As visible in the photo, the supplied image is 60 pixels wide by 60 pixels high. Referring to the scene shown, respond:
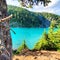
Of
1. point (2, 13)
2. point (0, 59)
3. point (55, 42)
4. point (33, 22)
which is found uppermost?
point (2, 13)

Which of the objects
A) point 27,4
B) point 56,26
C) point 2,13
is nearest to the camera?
point 2,13

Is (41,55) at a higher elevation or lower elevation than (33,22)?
higher

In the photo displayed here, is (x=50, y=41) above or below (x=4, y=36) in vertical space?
below

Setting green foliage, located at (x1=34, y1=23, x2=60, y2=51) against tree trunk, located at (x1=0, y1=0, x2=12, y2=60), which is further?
green foliage, located at (x1=34, y1=23, x2=60, y2=51)

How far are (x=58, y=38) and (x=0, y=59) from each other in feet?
48.1

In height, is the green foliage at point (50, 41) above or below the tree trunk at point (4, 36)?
below

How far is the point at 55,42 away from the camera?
1867 centimetres

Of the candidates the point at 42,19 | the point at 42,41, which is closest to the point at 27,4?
the point at 42,41

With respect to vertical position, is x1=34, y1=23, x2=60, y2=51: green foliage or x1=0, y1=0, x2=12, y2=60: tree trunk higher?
x1=0, y1=0, x2=12, y2=60: tree trunk

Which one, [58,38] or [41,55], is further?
[58,38]

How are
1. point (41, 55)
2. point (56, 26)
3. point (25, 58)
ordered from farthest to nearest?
point (56, 26), point (41, 55), point (25, 58)

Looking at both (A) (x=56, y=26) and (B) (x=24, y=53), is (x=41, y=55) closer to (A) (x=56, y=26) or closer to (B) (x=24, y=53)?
(B) (x=24, y=53)

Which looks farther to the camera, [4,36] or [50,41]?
[50,41]

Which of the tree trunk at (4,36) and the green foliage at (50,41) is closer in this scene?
the tree trunk at (4,36)
